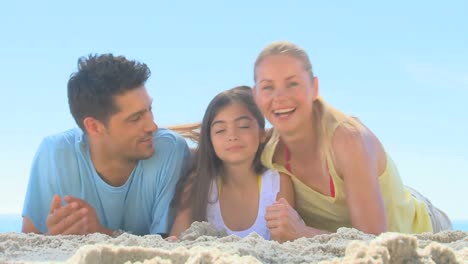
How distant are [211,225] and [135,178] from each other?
764 mm

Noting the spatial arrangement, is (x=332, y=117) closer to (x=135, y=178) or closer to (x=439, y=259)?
(x=135, y=178)

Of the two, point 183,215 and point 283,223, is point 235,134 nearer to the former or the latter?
point 183,215

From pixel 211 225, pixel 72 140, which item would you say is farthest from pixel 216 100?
pixel 72 140

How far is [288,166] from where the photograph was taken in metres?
4.29

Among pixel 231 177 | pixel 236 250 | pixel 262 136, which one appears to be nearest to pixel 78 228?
pixel 231 177

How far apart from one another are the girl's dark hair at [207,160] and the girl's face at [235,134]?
2.0 inches

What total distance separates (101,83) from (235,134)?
3.58ft

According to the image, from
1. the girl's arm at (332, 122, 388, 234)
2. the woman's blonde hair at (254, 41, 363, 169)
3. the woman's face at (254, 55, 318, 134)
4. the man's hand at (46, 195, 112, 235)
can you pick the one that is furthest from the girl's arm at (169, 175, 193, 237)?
the girl's arm at (332, 122, 388, 234)

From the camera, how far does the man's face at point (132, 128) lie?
4383mm

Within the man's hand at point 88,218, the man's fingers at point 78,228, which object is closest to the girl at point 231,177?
the man's hand at point 88,218

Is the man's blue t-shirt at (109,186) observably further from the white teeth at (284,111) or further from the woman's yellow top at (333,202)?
the white teeth at (284,111)

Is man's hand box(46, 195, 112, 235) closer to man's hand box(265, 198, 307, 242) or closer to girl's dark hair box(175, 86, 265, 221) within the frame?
girl's dark hair box(175, 86, 265, 221)

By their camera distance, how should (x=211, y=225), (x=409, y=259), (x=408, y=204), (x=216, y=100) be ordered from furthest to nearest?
(x=408, y=204)
(x=216, y=100)
(x=211, y=225)
(x=409, y=259)

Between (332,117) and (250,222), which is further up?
(332,117)
